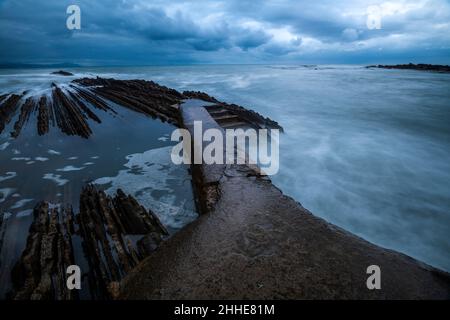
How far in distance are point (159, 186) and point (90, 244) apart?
5.61 ft

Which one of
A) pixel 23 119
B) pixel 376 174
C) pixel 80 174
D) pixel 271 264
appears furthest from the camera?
pixel 23 119

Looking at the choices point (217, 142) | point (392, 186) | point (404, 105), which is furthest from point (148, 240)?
point (404, 105)

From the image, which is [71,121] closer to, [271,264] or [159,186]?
[159,186]

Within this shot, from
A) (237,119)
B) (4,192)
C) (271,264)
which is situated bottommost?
(271,264)

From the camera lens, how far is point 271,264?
2223 millimetres

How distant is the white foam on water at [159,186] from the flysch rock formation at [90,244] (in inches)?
10.6

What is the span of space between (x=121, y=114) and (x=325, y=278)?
10.5m

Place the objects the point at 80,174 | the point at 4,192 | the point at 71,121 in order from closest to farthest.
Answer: the point at 4,192, the point at 80,174, the point at 71,121

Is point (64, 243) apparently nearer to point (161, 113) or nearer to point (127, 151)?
point (127, 151)

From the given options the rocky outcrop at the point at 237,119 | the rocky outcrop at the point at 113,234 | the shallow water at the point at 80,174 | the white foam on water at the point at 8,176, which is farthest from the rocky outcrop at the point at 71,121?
the rocky outcrop at the point at 113,234

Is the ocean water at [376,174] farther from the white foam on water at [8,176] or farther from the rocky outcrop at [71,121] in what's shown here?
the rocky outcrop at [71,121]

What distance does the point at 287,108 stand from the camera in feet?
43.9

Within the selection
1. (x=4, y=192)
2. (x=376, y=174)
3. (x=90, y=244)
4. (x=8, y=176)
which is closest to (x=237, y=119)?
(x=376, y=174)

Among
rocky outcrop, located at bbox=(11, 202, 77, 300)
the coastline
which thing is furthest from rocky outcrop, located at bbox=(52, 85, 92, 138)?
the coastline
